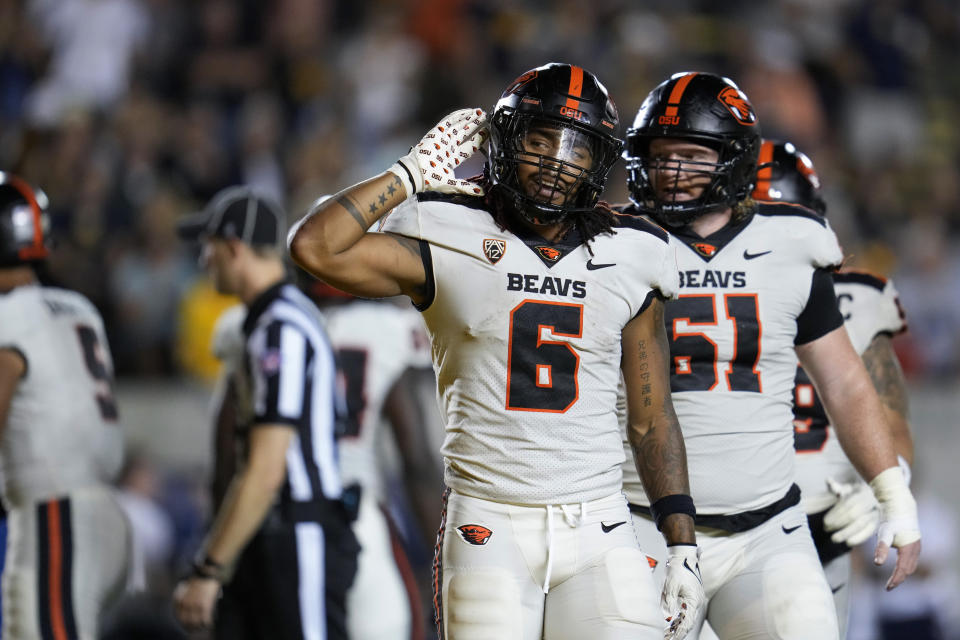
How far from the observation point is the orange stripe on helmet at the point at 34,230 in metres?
4.79

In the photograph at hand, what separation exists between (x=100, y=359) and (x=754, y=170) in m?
2.61

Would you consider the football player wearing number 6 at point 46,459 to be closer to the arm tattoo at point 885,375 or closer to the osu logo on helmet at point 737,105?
the osu logo on helmet at point 737,105

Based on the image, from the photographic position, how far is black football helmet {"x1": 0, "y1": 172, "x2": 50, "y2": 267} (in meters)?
4.74

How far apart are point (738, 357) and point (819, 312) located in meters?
0.32

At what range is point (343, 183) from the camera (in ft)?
33.1

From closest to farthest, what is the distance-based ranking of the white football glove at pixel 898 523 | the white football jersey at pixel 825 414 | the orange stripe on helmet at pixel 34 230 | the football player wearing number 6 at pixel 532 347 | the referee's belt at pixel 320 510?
the football player wearing number 6 at pixel 532 347, the white football glove at pixel 898 523, the white football jersey at pixel 825 414, the orange stripe on helmet at pixel 34 230, the referee's belt at pixel 320 510

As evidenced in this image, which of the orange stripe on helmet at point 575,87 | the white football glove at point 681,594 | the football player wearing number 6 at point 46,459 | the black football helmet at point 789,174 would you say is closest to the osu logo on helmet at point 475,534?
the white football glove at point 681,594

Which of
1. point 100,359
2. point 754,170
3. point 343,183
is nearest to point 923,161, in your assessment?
point 343,183

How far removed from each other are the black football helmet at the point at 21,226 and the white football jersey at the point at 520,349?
1.94 m

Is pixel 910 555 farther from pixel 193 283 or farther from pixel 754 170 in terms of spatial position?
pixel 193 283

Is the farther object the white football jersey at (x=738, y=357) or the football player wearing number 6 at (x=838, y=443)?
the football player wearing number 6 at (x=838, y=443)

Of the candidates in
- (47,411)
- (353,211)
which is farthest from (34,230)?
(353,211)

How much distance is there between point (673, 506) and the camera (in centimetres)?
355

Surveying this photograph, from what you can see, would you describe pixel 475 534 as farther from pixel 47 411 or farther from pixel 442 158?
pixel 47 411
